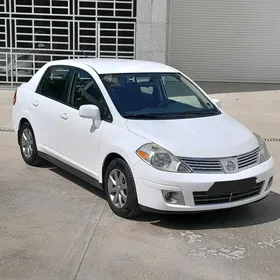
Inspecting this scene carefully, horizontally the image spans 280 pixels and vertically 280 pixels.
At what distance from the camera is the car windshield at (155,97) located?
5.50 meters

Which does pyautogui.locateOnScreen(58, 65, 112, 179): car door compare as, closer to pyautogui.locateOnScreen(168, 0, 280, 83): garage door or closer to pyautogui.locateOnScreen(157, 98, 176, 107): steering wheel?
pyautogui.locateOnScreen(157, 98, 176, 107): steering wheel

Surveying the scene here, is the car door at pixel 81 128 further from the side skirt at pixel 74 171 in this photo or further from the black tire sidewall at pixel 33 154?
the black tire sidewall at pixel 33 154

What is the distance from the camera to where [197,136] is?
4992 mm

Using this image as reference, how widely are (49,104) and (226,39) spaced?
44.2 feet

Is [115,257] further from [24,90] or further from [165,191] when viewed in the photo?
[24,90]

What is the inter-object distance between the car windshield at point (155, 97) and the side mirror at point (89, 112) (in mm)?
238

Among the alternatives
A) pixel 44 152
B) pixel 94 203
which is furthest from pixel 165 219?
pixel 44 152

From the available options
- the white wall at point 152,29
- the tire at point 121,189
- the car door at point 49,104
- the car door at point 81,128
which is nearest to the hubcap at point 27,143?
the car door at point 49,104

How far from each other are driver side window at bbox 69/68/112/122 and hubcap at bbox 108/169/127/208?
61 centimetres

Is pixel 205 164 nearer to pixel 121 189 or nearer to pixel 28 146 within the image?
pixel 121 189

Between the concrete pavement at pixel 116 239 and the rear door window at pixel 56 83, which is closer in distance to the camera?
the concrete pavement at pixel 116 239

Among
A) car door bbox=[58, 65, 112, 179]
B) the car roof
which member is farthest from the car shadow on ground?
the car roof

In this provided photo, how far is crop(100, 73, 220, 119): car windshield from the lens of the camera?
5.50 m

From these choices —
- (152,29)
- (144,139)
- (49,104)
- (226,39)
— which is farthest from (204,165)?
(226,39)
